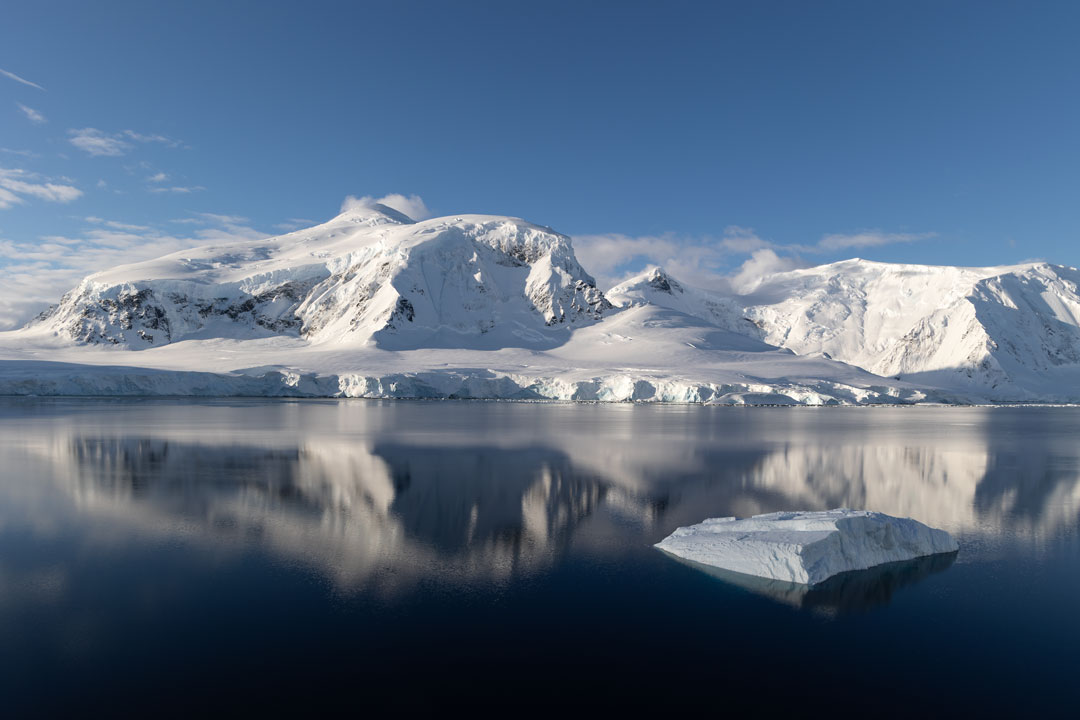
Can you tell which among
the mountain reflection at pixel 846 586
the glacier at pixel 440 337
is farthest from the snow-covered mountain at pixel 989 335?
the mountain reflection at pixel 846 586

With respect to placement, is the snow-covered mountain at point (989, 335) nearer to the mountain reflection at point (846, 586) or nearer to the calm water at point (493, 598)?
the calm water at point (493, 598)

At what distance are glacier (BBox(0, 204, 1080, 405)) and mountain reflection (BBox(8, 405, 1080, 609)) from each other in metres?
45.8

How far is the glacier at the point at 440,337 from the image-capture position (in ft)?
271

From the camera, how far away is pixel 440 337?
4373 inches

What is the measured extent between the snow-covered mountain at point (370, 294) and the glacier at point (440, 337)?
0.36 meters

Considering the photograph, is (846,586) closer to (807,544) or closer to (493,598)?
(807,544)

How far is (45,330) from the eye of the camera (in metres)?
120

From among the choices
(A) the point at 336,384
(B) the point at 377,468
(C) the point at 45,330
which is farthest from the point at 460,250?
(B) the point at 377,468

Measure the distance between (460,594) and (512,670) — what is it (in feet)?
9.09

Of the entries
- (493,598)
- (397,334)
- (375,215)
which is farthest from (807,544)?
(375,215)

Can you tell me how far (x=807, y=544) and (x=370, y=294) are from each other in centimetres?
11412

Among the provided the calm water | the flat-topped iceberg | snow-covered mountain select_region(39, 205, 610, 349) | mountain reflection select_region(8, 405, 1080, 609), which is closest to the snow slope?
snow-covered mountain select_region(39, 205, 610, 349)

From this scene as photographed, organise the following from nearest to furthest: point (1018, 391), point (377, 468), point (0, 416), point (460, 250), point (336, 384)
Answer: point (377, 468), point (0, 416), point (336, 384), point (460, 250), point (1018, 391)

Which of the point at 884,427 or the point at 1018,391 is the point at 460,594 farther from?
the point at 1018,391
